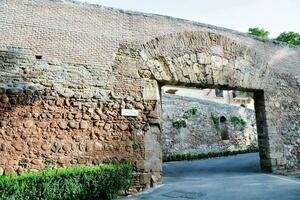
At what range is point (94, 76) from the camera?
6.39m

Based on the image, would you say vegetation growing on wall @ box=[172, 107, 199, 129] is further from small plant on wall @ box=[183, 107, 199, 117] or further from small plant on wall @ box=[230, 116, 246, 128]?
small plant on wall @ box=[230, 116, 246, 128]

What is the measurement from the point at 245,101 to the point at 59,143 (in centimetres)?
2969

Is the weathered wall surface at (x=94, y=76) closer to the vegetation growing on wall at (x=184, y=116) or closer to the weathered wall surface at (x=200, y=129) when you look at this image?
the weathered wall surface at (x=200, y=129)

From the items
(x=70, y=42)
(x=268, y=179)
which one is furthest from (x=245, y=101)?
(x=70, y=42)

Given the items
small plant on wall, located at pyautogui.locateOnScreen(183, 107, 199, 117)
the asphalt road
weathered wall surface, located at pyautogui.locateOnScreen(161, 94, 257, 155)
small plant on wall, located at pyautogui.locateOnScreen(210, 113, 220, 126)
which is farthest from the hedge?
the asphalt road

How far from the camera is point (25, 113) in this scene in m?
5.66

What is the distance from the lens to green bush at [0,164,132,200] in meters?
4.45

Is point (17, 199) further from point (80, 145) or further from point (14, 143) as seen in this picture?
point (80, 145)

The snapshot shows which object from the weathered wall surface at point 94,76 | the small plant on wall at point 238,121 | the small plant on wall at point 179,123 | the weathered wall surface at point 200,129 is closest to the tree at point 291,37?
the weathered wall surface at point 200,129

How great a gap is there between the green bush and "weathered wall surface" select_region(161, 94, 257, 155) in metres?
8.80

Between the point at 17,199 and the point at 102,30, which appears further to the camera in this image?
the point at 102,30

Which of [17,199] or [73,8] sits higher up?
[73,8]

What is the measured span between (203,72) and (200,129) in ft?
29.4

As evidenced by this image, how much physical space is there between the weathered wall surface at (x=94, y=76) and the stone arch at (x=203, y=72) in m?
0.02
